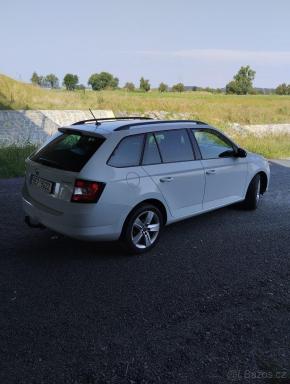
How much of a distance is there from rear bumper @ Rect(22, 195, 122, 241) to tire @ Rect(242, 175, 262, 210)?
3236mm

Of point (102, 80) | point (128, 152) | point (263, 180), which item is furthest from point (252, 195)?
point (102, 80)

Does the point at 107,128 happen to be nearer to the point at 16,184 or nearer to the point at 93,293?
the point at 93,293

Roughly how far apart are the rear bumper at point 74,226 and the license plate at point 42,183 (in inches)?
9.0

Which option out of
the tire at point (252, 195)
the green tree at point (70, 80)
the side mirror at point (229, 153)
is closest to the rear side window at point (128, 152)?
the side mirror at point (229, 153)

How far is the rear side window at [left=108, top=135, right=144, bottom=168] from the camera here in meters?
4.67

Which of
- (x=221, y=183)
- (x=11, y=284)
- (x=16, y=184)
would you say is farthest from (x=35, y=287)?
(x=16, y=184)

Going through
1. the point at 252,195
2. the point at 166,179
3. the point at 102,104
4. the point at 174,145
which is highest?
the point at 102,104

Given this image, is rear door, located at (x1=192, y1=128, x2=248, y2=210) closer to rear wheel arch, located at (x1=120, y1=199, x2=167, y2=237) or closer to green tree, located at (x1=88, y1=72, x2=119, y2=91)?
rear wheel arch, located at (x1=120, y1=199, x2=167, y2=237)

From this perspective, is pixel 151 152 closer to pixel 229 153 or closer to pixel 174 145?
pixel 174 145

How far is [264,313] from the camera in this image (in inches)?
149

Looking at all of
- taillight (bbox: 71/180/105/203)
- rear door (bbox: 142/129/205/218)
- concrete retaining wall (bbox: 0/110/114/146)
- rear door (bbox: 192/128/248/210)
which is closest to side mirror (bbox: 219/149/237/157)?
rear door (bbox: 192/128/248/210)

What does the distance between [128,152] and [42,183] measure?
1.14m

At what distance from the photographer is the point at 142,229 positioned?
199 inches

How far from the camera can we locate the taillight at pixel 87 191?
4391mm
